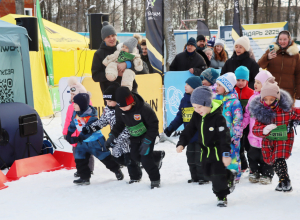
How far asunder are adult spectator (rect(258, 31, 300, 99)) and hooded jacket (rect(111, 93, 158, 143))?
8.81 ft

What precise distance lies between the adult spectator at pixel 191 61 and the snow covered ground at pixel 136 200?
2.61 metres

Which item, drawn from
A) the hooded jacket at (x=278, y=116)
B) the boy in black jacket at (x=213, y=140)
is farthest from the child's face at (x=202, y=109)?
the hooded jacket at (x=278, y=116)

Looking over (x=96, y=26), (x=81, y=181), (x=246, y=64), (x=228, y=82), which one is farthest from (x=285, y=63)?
(x=96, y=26)

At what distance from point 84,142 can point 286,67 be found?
3.54 metres

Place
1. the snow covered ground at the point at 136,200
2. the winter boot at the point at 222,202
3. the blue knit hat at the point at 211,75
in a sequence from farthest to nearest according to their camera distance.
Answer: the blue knit hat at the point at 211,75, the winter boot at the point at 222,202, the snow covered ground at the point at 136,200

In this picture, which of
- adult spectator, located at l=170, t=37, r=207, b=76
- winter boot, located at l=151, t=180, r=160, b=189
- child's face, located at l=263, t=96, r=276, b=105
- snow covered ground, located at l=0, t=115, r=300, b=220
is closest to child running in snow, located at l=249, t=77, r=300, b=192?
child's face, located at l=263, t=96, r=276, b=105

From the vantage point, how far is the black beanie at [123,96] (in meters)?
4.18

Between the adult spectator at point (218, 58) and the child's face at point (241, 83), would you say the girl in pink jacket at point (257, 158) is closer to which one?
the child's face at point (241, 83)

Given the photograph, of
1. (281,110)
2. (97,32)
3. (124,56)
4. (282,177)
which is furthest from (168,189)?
(97,32)

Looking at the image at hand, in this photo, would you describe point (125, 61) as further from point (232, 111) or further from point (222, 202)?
point (222, 202)

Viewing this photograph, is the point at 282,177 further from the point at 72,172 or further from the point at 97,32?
the point at 97,32

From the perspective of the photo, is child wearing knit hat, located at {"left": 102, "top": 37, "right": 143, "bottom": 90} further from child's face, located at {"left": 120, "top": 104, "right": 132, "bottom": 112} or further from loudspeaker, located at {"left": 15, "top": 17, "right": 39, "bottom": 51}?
loudspeaker, located at {"left": 15, "top": 17, "right": 39, "bottom": 51}

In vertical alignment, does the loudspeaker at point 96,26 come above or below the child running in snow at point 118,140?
above

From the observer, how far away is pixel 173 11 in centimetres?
4419
